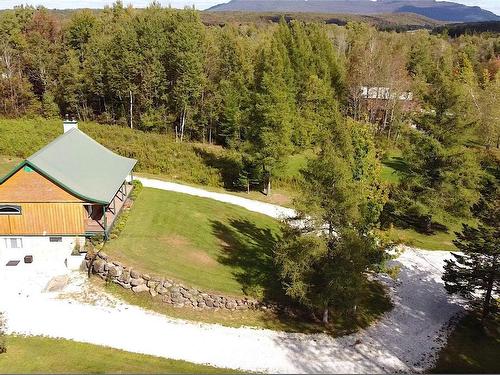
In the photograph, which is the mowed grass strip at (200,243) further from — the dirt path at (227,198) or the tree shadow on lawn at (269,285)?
the dirt path at (227,198)

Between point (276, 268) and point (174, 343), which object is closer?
point (174, 343)

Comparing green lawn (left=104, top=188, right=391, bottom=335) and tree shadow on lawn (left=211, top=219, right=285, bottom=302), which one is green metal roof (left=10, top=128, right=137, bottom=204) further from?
tree shadow on lawn (left=211, top=219, right=285, bottom=302)

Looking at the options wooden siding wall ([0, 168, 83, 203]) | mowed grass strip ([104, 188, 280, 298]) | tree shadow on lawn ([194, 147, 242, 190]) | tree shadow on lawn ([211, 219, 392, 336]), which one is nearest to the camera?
tree shadow on lawn ([211, 219, 392, 336])

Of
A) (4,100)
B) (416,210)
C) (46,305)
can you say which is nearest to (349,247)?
(46,305)

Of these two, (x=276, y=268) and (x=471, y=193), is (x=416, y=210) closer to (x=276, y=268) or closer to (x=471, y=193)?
(x=471, y=193)

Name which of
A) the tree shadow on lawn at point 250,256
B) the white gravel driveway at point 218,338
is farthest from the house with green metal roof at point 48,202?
the tree shadow on lawn at point 250,256

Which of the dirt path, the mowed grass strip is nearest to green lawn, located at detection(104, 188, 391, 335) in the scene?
the mowed grass strip

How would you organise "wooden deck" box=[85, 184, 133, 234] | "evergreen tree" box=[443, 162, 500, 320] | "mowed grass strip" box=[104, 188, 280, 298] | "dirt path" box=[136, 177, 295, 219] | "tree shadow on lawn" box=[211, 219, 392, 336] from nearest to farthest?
"evergreen tree" box=[443, 162, 500, 320], "tree shadow on lawn" box=[211, 219, 392, 336], "mowed grass strip" box=[104, 188, 280, 298], "wooden deck" box=[85, 184, 133, 234], "dirt path" box=[136, 177, 295, 219]
